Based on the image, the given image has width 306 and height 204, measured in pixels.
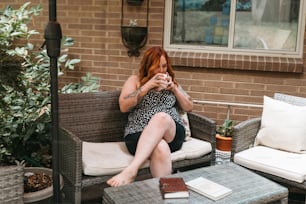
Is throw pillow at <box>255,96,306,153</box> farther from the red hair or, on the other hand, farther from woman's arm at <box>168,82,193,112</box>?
the red hair

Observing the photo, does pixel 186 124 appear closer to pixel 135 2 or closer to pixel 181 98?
pixel 181 98

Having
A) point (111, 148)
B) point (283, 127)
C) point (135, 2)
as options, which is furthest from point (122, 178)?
point (135, 2)

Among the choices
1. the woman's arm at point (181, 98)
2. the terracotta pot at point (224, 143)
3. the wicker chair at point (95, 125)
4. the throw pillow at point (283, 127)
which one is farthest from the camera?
the terracotta pot at point (224, 143)

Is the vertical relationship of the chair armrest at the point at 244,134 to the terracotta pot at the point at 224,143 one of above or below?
above

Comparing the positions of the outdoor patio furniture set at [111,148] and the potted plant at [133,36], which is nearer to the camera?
the outdoor patio furniture set at [111,148]

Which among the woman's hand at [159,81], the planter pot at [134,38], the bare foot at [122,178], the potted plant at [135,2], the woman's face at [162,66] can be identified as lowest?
the bare foot at [122,178]

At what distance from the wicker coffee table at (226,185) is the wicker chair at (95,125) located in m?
0.40

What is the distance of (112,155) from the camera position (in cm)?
255

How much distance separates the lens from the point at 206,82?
350 centimetres

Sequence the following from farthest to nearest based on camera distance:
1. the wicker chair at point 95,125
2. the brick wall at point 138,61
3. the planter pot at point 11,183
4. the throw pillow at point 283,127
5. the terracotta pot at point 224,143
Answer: the brick wall at point 138,61 → the terracotta pot at point 224,143 → the throw pillow at point 283,127 → the wicker chair at point 95,125 → the planter pot at point 11,183

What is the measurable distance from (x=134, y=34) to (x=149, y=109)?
3.17 feet

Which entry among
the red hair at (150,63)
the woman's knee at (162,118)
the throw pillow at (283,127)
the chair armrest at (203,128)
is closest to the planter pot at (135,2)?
the red hair at (150,63)

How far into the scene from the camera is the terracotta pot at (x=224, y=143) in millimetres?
3066

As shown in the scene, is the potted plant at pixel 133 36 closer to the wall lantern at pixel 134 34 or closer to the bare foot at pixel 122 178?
the wall lantern at pixel 134 34
